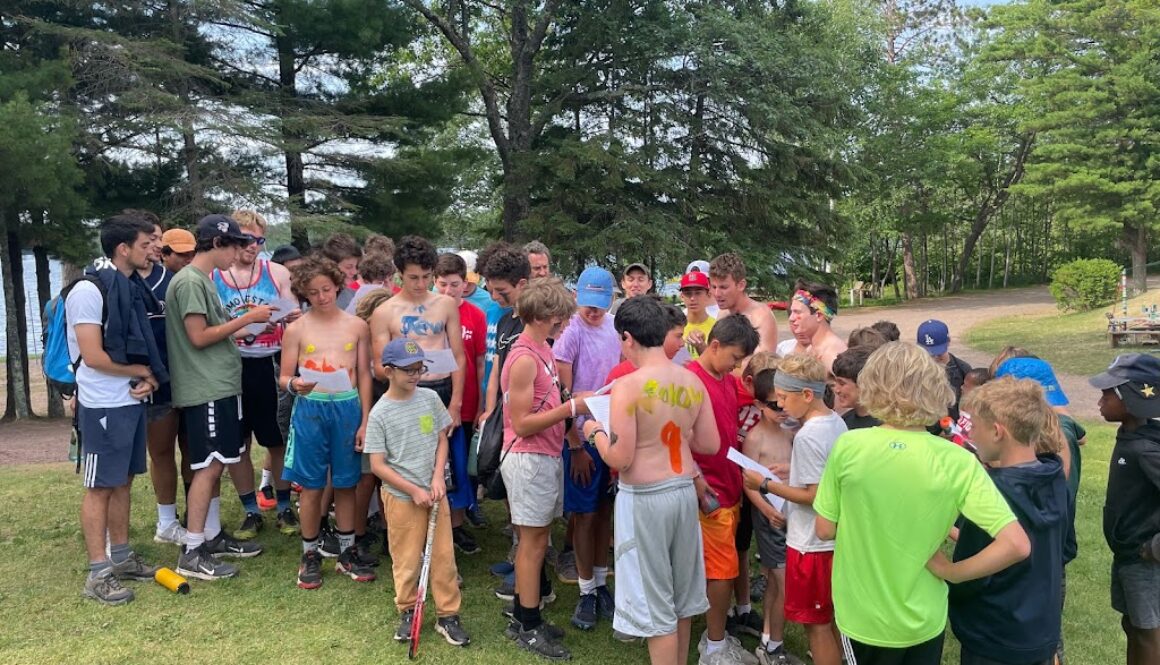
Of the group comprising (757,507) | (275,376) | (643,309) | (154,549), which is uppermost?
(643,309)

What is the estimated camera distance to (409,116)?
1577 centimetres

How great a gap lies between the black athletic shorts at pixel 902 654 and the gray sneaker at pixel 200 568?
3.71 m

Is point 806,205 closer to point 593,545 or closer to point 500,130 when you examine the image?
point 500,130

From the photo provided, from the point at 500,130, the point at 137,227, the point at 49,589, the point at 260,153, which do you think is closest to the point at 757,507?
the point at 137,227

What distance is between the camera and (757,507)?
149 inches

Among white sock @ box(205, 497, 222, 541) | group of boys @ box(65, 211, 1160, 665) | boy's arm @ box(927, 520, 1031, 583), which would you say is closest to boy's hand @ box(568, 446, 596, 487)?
group of boys @ box(65, 211, 1160, 665)

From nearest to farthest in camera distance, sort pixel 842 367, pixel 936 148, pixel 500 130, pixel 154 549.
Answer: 1. pixel 842 367
2. pixel 154 549
3. pixel 500 130
4. pixel 936 148

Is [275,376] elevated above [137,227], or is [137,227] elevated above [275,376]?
[137,227]

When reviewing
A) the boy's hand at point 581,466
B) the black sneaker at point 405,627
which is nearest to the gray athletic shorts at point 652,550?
the boy's hand at point 581,466

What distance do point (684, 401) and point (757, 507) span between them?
906 millimetres

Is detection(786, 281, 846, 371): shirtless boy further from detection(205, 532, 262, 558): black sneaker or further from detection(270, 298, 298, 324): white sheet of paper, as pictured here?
detection(205, 532, 262, 558): black sneaker

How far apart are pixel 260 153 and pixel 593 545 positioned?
41.1 feet

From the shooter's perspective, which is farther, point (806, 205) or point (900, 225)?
point (900, 225)

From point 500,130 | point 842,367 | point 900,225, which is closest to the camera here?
point 842,367
